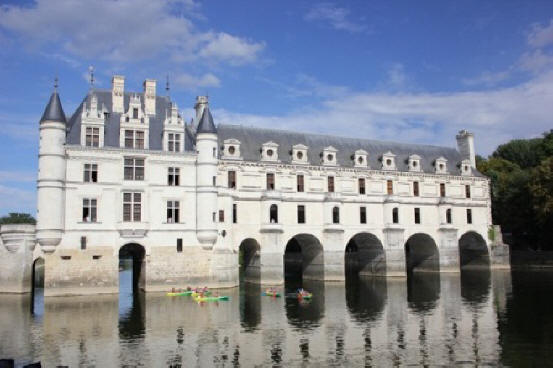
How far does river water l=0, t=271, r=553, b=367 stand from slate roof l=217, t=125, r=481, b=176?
14.3 meters

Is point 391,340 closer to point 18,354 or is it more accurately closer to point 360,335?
point 360,335

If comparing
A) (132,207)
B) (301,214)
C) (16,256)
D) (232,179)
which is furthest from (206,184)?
(16,256)

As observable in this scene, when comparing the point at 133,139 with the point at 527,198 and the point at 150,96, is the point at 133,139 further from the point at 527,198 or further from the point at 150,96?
the point at 527,198

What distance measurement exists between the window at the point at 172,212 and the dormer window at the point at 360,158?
1919 cm

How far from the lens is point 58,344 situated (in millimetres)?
22859

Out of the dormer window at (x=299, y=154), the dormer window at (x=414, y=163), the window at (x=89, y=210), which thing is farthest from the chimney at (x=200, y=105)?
the dormer window at (x=414, y=163)

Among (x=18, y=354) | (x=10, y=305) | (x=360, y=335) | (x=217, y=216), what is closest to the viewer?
(x=18, y=354)

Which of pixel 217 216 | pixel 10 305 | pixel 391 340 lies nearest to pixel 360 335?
pixel 391 340

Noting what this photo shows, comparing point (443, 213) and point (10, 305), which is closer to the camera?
point (10, 305)

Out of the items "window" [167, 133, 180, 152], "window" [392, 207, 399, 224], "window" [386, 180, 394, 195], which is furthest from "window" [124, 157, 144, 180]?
"window" [392, 207, 399, 224]

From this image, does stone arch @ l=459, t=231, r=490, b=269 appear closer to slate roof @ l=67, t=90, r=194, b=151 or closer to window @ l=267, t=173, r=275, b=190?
window @ l=267, t=173, r=275, b=190

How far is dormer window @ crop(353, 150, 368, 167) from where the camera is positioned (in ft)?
168

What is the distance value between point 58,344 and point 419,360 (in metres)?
15.6

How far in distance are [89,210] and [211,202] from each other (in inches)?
368
